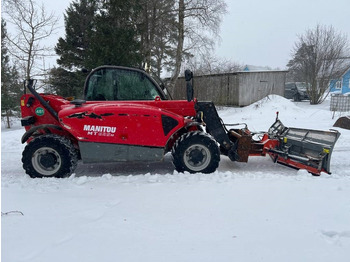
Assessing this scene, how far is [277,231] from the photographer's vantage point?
276 cm

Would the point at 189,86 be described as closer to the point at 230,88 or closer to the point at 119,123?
the point at 119,123

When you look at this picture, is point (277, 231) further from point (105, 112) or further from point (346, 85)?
point (346, 85)

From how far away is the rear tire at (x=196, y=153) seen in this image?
470cm

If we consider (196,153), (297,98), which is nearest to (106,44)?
(196,153)

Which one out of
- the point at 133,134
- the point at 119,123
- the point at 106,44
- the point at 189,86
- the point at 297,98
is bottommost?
the point at 133,134

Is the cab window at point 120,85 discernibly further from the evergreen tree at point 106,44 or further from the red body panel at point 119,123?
the evergreen tree at point 106,44

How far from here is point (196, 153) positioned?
4750mm

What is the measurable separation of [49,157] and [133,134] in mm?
1450

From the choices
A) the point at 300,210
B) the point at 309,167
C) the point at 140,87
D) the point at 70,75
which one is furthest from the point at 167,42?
the point at 300,210

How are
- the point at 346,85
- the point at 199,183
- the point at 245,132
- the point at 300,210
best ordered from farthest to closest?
the point at 346,85 → the point at 245,132 → the point at 199,183 → the point at 300,210

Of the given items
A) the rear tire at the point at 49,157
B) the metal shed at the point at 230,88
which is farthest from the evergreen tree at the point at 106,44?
the rear tire at the point at 49,157

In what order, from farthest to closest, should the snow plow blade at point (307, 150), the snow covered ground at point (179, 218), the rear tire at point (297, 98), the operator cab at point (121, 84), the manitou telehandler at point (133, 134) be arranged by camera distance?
the rear tire at point (297, 98)
the operator cab at point (121, 84)
the snow plow blade at point (307, 150)
the manitou telehandler at point (133, 134)
the snow covered ground at point (179, 218)

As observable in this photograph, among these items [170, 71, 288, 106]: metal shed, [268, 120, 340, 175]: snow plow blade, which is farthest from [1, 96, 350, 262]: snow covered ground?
[170, 71, 288, 106]: metal shed

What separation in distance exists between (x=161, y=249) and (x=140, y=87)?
337 centimetres
